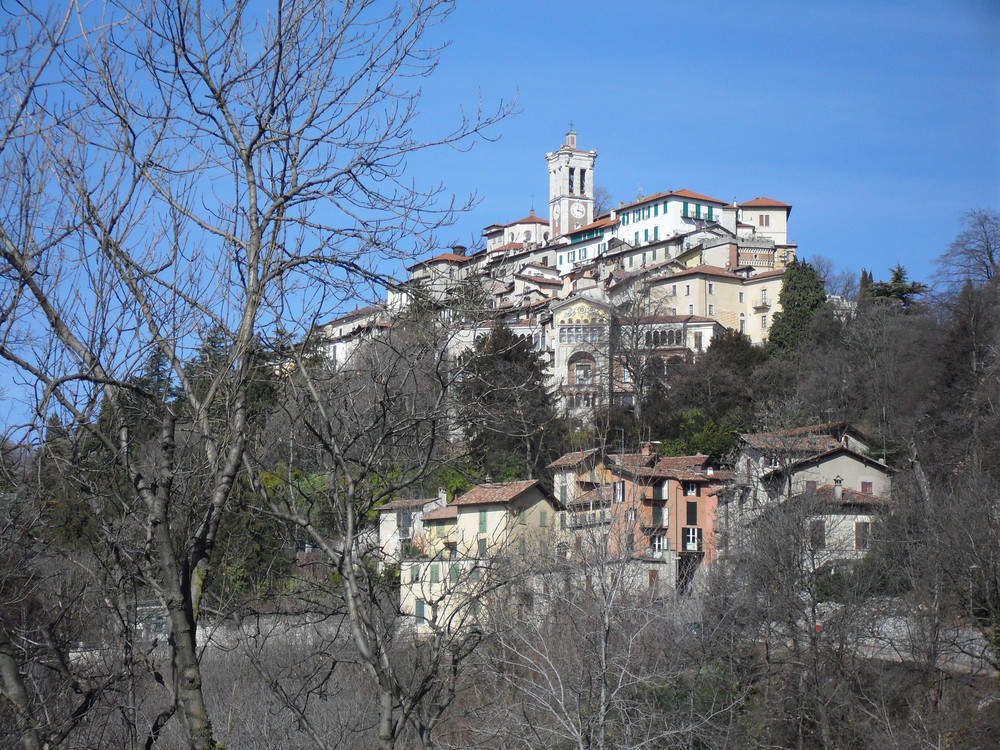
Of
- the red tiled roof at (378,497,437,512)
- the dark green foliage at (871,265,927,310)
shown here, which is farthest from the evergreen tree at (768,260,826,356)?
the red tiled roof at (378,497,437,512)

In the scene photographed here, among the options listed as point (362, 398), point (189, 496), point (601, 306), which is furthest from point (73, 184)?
point (601, 306)

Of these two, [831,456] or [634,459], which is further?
[634,459]

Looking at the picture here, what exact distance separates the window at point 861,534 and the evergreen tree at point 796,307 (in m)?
26.1

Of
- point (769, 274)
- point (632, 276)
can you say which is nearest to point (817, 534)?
point (632, 276)

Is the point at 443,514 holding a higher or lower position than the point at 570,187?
lower

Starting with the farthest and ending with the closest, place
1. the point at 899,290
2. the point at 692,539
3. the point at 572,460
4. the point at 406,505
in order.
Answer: the point at 899,290 → the point at 692,539 → the point at 572,460 → the point at 406,505

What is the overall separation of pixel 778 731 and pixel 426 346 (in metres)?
20.8

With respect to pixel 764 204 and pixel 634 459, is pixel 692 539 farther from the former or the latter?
pixel 764 204

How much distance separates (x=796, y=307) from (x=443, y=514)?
38.1 m

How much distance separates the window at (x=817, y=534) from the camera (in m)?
28.1

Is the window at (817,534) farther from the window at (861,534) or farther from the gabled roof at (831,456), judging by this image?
the gabled roof at (831,456)

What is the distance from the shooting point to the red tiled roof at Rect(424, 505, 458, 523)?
89.7 ft

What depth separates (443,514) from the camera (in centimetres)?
2844

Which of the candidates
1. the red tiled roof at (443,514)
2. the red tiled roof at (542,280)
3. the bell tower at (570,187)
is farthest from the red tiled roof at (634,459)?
the bell tower at (570,187)
